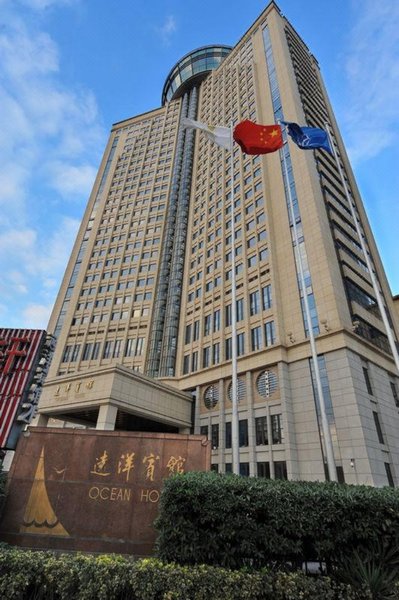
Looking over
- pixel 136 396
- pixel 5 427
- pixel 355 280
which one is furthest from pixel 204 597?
pixel 355 280

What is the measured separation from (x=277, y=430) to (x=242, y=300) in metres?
13.7

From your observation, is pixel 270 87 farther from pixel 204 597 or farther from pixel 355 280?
pixel 204 597

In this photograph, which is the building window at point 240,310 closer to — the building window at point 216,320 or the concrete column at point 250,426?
the building window at point 216,320

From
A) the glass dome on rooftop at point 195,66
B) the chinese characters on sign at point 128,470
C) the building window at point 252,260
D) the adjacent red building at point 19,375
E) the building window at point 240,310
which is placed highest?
the glass dome on rooftop at point 195,66

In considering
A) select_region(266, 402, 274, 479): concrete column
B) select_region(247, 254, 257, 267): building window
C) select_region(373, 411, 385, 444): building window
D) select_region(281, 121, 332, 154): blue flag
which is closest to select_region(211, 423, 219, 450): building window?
select_region(266, 402, 274, 479): concrete column

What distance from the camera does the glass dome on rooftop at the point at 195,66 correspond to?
260 ft

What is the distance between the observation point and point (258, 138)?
64.3 feet

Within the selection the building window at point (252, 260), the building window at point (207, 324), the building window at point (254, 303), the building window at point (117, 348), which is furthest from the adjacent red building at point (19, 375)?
the building window at point (117, 348)

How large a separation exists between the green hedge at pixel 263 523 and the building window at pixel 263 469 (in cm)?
1961

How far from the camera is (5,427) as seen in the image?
1315 cm

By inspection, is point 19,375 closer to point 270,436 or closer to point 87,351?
point 270,436

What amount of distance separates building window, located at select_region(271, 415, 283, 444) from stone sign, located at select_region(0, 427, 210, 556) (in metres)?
16.4

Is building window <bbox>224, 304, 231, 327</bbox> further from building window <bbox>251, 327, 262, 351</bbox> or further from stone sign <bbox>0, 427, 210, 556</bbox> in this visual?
stone sign <bbox>0, 427, 210, 556</bbox>

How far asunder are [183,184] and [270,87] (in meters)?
20.3
